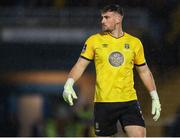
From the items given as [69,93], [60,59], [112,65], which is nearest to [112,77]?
[112,65]

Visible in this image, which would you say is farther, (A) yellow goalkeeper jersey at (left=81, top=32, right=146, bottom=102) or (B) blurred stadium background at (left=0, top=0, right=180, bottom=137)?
(B) blurred stadium background at (left=0, top=0, right=180, bottom=137)

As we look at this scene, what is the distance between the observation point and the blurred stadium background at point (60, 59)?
1008cm

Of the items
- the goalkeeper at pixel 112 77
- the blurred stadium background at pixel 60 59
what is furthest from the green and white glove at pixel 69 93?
the blurred stadium background at pixel 60 59

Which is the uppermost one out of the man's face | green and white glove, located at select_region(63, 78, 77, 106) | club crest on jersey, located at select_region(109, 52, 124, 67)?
the man's face

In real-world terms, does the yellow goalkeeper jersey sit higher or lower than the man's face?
lower

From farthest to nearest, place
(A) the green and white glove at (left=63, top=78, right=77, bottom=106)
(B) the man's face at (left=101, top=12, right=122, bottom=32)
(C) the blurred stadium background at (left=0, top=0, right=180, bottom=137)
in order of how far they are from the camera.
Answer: (C) the blurred stadium background at (left=0, top=0, right=180, bottom=137), (B) the man's face at (left=101, top=12, right=122, bottom=32), (A) the green and white glove at (left=63, top=78, right=77, bottom=106)

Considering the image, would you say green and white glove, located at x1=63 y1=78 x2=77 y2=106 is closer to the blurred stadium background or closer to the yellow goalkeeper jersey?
the yellow goalkeeper jersey

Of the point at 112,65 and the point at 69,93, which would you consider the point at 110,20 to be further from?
the point at 69,93

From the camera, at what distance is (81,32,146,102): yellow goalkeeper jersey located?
23.8ft

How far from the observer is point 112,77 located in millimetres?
7242

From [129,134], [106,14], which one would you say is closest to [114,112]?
[129,134]

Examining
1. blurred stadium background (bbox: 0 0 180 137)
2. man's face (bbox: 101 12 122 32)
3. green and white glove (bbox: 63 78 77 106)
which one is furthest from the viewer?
blurred stadium background (bbox: 0 0 180 137)

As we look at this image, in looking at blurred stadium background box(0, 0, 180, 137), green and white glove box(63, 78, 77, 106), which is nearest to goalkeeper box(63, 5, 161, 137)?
green and white glove box(63, 78, 77, 106)

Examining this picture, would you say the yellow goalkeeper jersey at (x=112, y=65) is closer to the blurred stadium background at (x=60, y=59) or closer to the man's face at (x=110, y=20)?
the man's face at (x=110, y=20)
